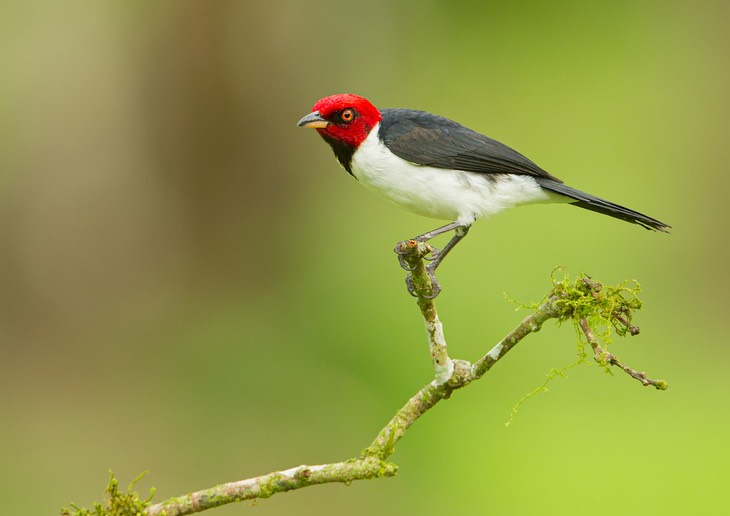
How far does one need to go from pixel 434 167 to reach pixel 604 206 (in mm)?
708

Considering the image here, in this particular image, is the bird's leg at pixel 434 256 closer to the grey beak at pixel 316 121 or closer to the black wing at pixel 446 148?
the black wing at pixel 446 148

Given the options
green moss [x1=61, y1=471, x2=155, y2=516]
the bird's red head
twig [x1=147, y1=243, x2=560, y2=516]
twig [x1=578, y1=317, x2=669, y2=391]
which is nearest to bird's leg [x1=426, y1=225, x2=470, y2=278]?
twig [x1=147, y1=243, x2=560, y2=516]

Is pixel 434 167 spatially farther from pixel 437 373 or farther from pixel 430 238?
pixel 437 373

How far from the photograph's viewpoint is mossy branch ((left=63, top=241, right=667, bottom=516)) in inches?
101

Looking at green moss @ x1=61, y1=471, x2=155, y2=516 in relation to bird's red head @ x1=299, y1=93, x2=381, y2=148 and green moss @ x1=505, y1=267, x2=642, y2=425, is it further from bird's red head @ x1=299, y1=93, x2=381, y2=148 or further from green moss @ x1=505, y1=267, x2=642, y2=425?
bird's red head @ x1=299, y1=93, x2=381, y2=148

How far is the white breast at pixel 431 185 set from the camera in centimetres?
385

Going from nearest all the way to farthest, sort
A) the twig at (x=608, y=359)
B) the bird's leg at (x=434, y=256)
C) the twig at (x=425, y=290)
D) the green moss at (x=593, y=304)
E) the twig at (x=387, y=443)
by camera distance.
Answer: the twig at (x=387, y=443)
the twig at (x=608, y=359)
the green moss at (x=593, y=304)
the twig at (x=425, y=290)
the bird's leg at (x=434, y=256)

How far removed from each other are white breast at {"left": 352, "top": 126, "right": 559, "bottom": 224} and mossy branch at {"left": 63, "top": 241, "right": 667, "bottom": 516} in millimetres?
581

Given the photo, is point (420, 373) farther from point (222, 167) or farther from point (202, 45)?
point (202, 45)

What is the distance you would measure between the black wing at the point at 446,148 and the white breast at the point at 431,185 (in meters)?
0.03

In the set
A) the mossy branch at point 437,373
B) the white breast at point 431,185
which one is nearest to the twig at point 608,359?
the mossy branch at point 437,373

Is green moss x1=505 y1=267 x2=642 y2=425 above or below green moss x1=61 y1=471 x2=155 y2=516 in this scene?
above

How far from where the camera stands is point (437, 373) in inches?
126

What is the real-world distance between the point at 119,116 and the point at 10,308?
6.44 feet
